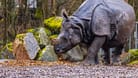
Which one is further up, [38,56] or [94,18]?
[94,18]

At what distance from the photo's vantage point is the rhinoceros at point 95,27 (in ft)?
38.2

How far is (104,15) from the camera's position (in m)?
11.8

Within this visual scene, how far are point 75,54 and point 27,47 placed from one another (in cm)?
129

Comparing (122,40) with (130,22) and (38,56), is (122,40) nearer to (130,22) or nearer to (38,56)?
(130,22)

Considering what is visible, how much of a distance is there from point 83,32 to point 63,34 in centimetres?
47

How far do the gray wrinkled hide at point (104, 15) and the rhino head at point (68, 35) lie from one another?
1.19 feet

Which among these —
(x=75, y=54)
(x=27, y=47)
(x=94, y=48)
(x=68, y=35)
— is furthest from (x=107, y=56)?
(x=27, y=47)

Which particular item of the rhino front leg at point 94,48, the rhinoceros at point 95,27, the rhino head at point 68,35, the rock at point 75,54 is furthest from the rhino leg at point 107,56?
the rhino head at point 68,35

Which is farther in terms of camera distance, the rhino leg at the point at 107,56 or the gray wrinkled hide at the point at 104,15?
the rhino leg at the point at 107,56

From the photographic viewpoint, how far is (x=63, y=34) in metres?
11.6

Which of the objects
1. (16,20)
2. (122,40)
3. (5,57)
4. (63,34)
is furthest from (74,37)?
(16,20)

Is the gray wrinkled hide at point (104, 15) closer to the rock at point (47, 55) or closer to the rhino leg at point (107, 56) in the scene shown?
the rhino leg at point (107, 56)

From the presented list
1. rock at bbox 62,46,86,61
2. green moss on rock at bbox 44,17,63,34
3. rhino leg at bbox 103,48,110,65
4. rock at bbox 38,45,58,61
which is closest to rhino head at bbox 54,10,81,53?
rhino leg at bbox 103,48,110,65

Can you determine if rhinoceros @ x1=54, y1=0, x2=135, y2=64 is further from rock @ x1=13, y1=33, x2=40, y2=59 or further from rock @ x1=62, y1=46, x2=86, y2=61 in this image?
rock @ x1=13, y1=33, x2=40, y2=59
